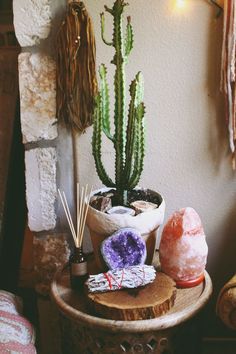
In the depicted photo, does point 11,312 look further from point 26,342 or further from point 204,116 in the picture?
point 204,116

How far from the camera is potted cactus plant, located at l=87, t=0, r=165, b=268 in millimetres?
1525

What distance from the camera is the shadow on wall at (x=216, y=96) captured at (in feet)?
5.57

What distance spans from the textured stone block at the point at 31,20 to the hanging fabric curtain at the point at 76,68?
0.22ft

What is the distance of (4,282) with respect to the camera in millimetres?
1974

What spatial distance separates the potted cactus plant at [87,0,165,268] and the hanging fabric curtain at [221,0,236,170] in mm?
341

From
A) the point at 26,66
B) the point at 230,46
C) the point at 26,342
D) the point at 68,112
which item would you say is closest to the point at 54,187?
the point at 68,112

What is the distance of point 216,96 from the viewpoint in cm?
175

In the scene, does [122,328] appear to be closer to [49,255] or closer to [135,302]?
[135,302]

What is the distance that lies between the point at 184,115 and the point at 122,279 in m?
0.70

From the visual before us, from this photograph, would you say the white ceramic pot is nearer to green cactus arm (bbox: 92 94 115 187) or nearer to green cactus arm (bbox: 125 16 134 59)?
green cactus arm (bbox: 92 94 115 187)

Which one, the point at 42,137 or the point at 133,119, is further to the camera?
the point at 42,137

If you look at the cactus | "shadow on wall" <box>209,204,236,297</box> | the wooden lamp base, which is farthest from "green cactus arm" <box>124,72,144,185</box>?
"shadow on wall" <box>209,204,236,297</box>

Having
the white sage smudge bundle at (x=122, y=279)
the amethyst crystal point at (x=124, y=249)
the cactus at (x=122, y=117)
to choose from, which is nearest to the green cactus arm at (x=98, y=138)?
the cactus at (x=122, y=117)

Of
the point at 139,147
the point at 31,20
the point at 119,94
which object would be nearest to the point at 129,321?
the point at 139,147
